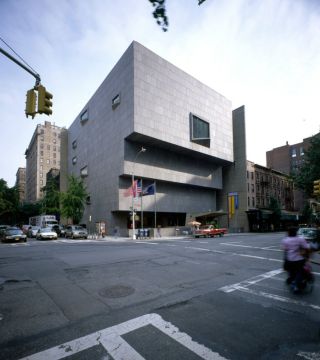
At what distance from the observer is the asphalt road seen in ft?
12.5

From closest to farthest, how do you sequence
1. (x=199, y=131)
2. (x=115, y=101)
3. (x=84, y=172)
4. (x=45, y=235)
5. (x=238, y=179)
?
(x=45, y=235) → (x=115, y=101) → (x=199, y=131) → (x=84, y=172) → (x=238, y=179)

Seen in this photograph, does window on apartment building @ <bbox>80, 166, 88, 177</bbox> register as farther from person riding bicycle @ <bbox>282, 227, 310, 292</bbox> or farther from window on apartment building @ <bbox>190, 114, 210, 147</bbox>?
person riding bicycle @ <bbox>282, 227, 310, 292</bbox>

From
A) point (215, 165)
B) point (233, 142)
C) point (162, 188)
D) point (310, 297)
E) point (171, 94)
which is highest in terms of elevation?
point (171, 94)

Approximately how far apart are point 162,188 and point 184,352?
43.1 metres

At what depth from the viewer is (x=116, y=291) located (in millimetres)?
6859

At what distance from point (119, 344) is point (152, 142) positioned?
40.1 m

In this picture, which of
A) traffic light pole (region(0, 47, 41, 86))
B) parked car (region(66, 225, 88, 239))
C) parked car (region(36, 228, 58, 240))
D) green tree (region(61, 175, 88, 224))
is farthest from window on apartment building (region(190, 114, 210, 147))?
traffic light pole (region(0, 47, 41, 86))

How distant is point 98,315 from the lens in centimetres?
521

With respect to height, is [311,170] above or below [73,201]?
above

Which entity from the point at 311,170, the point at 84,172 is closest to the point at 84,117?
the point at 84,172

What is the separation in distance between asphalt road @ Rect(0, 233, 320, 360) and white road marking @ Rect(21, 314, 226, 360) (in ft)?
0.05

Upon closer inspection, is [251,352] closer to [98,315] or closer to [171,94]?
[98,315]

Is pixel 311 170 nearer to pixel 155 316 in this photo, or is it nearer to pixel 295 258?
pixel 295 258

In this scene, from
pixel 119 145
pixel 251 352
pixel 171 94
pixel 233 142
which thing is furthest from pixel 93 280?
pixel 233 142
